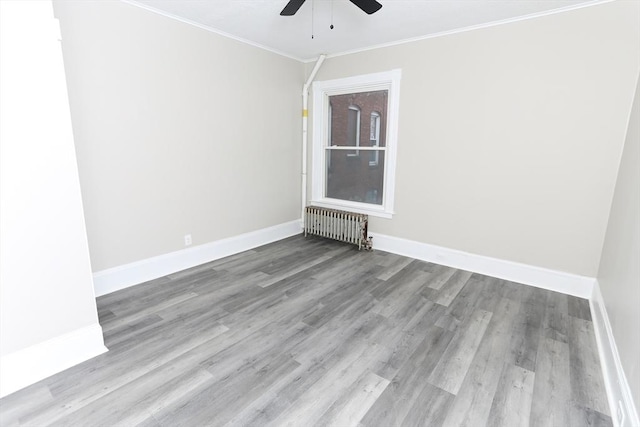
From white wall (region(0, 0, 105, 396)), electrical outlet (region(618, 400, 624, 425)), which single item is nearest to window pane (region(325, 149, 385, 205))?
electrical outlet (region(618, 400, 624, 425))

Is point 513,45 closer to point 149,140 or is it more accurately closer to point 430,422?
point 430,422

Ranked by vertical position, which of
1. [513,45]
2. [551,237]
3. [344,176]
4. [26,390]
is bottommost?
[26,390]

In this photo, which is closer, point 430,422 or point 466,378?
point 430,422

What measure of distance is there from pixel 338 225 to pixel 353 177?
0.75m

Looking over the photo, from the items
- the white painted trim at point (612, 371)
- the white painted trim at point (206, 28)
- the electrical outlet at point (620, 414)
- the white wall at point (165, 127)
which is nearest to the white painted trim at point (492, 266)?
the white painted trim at point (612, 371)

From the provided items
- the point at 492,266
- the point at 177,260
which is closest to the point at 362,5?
the point at 492,266

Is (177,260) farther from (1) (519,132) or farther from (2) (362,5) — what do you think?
(1) (519,132)

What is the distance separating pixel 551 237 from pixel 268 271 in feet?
9.53

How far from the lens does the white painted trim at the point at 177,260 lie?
295cm

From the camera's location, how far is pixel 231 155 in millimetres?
3834

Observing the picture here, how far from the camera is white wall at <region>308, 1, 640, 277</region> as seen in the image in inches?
107

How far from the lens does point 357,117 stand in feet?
14.6

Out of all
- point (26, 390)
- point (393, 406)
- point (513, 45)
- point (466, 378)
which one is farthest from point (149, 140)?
point (513, 45)

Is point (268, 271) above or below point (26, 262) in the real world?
below
